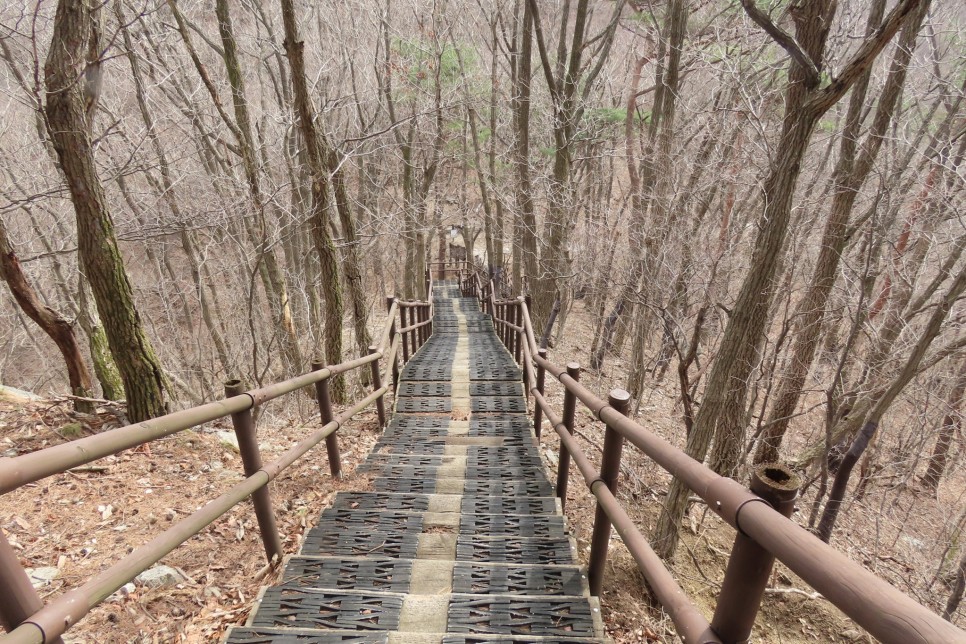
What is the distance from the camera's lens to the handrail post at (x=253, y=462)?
Answer: 2.09 metres

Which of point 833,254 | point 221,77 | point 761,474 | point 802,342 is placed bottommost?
point 802,342

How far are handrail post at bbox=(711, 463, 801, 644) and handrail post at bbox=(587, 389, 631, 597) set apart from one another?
2.67 ft

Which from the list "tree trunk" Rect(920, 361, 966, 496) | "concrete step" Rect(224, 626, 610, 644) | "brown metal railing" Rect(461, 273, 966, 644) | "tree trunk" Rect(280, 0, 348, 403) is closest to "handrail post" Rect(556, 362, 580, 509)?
"brown metal railing" Rect(461, 273, 966, 644)

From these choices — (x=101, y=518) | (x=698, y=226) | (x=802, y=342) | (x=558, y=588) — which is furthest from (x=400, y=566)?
(x=698, y=226)

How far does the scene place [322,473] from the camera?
3695 millimetres

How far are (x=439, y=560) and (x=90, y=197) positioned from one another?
3.78m

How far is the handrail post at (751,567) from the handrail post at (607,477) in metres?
0.81

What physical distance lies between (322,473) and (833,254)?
7.20 m

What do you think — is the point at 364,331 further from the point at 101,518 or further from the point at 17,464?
the point at 17,464

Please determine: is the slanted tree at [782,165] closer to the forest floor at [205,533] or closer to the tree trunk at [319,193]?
the forest floor at [205,533]

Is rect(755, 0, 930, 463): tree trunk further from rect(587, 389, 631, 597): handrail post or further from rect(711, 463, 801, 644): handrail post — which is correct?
rect(711, 463, 801, 644): handrail post

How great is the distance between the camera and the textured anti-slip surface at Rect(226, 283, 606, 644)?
1842 millimetres

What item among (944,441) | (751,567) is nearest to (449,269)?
(944,441)

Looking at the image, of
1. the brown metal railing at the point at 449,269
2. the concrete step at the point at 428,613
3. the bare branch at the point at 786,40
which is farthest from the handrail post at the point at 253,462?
the brown metal railing at the point at 449,269
